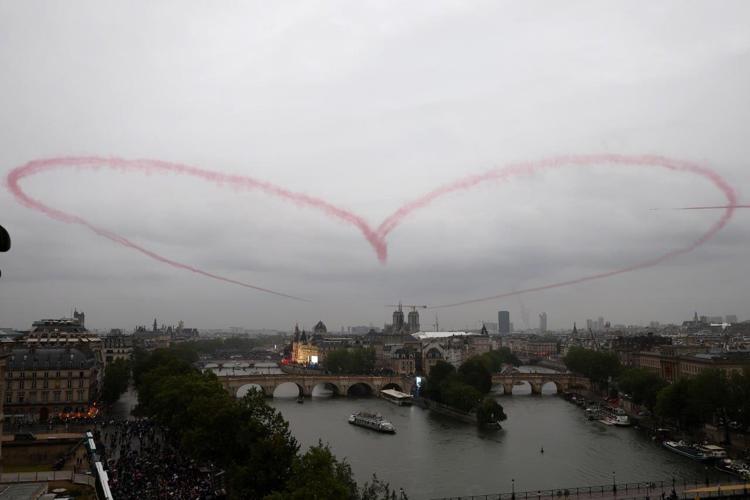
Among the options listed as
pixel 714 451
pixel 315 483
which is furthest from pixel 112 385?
pixel 714 451

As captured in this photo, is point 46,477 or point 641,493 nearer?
point 46,477

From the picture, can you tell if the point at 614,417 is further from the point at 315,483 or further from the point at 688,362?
the point at 315,483

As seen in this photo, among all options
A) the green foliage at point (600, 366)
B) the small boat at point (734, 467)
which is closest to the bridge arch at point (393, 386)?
the green foliage at point (600, 366)

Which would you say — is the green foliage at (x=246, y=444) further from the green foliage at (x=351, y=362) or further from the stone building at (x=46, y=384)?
the green foliage at (x=351, y=362)

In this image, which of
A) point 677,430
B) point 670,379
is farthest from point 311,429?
point 670,379

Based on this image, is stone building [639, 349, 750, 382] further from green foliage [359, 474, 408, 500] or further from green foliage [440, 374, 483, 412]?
green foliage [359, 474, 408, 500]

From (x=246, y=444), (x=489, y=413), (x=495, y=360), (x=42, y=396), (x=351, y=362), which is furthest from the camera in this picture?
(x=495, y=360)

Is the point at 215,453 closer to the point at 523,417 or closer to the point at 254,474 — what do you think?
the point at 254,474

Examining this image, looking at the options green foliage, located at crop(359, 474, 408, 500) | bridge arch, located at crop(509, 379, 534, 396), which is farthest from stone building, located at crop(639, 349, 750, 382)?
green foliage, located at crop(359, 474, 408, 500)

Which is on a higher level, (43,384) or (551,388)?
(43,384)
